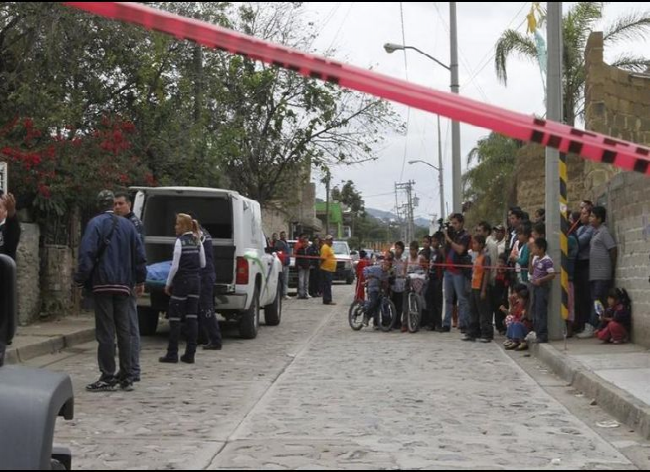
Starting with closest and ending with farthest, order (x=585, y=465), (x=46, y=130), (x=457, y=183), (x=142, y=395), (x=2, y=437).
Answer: (x=2, y=437) < (x=585, y=465) < (x=142, y=395) < (x=46, y=130) < (x=457, y=183)

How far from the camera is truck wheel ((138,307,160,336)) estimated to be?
13.5 meters

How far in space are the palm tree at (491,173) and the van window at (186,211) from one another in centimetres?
2247

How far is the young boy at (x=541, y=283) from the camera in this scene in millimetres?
11758

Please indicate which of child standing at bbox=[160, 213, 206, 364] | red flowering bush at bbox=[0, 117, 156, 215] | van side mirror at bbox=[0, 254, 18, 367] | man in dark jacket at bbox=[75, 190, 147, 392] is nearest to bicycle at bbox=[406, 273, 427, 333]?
red flowering bush at bbox=[0, 117, 156, 215]

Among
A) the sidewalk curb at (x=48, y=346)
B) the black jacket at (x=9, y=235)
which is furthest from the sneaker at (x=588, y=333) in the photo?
the black jacket at (x=9, y=235)

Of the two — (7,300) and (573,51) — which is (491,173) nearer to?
(573,51)

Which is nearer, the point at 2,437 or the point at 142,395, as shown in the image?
the point at 2,437

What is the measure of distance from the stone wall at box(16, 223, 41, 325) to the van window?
179 centimetres

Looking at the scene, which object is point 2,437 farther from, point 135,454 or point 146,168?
point 146,168

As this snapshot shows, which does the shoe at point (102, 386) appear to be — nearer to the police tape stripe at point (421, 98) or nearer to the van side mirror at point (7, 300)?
the van side mirror at point (7, 300)

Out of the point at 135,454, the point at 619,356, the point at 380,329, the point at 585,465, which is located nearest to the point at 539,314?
the point at 619,356

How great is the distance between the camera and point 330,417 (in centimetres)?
697

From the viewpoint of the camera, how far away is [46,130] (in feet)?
45.5

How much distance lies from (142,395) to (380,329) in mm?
7669
